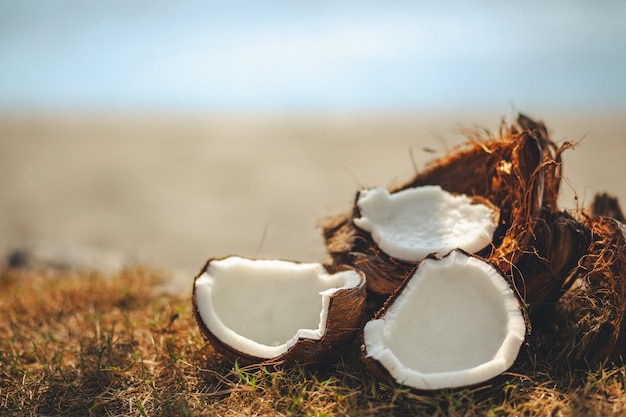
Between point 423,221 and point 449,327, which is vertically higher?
point 423,221

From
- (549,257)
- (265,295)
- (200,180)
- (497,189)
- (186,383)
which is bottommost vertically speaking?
(200,180)

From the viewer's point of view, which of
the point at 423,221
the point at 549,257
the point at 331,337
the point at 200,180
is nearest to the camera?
the point at 331,337

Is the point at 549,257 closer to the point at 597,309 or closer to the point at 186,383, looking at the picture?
the point at 597,309

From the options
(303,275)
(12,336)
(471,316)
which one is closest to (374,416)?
(471,316)

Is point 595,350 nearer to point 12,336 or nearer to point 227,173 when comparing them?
point 12,336

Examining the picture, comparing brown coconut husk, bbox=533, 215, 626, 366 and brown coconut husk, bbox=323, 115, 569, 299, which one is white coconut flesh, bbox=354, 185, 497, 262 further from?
brown coconut husk, bbox=533, 215, 626, 366

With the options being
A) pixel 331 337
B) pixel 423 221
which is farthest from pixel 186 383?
pixel 423 221
